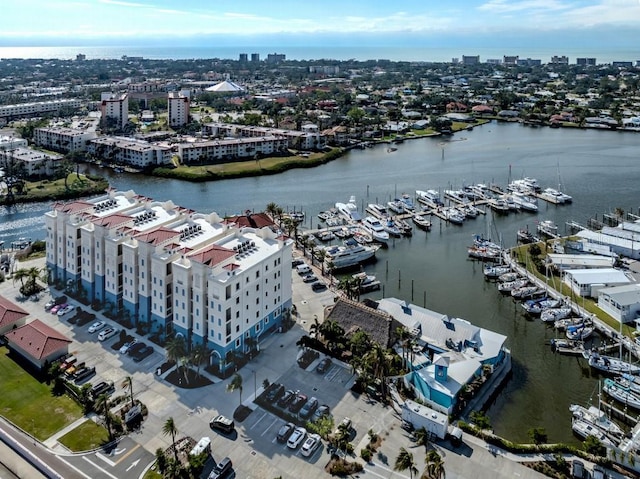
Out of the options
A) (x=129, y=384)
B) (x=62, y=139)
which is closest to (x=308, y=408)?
(x=129, y=384)

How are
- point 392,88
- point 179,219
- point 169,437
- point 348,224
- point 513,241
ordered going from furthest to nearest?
1. point 392,88
2. point 348,224
3. point 513,241
4. point 179,219
5. point 169,437

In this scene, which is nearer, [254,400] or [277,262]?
[254,400]

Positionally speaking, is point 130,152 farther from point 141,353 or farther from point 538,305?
point 538,305

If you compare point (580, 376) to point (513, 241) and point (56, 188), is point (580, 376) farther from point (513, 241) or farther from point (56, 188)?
point (56, 188)

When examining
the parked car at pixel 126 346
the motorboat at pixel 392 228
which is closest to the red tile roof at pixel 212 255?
the parked car at pixel 126 346

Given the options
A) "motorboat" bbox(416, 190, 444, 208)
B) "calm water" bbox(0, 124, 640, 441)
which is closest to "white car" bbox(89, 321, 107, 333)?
"calm water" bbox(0, 124, 640, 441)

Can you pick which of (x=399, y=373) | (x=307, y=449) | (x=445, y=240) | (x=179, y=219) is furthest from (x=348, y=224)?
(x=307, y=449)

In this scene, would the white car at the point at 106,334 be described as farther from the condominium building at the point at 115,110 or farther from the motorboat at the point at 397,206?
the condominium building at the point at 115,110

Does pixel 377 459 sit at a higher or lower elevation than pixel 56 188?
lower
